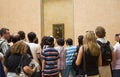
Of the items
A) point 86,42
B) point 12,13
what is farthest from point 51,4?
point 86,42

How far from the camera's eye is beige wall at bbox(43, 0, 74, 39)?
48.8 feet

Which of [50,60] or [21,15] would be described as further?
[21,15]

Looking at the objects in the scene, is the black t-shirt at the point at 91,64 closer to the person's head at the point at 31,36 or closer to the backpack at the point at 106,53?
the backpack at the point at 106,53

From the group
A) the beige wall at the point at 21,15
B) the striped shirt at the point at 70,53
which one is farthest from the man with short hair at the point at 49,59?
the beige wall at the point at 21,15

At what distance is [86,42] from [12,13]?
31.7 ft

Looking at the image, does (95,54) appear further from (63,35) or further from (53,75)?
(63,35)

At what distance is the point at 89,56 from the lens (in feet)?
20.6

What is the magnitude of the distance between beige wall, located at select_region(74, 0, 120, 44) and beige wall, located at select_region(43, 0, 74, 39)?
0.43m

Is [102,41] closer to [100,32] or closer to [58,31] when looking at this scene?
[100,32]

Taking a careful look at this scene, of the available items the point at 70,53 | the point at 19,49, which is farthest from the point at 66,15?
the point at 19,49

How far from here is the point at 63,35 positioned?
15.0m

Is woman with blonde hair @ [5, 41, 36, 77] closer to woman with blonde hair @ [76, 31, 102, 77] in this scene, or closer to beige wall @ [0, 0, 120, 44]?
woman with blonde hair @ [76, 31, 102, 77]

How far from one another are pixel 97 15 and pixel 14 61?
342 inches

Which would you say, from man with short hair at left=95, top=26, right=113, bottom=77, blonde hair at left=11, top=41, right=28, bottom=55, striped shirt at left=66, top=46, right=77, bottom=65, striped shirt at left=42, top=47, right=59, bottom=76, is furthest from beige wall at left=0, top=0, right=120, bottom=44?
blonde hair at left=11, top=41, right=28, bottom=55
